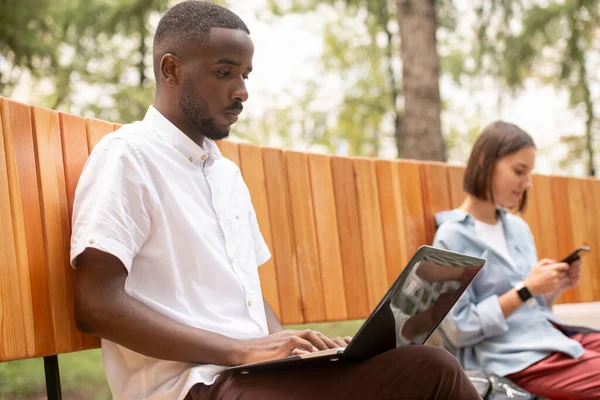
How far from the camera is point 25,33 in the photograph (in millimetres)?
6938

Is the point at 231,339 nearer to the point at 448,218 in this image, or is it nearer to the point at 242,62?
the point at 242,62

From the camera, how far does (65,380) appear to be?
299 inches

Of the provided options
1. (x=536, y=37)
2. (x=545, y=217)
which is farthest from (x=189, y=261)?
(x=536, y=37)

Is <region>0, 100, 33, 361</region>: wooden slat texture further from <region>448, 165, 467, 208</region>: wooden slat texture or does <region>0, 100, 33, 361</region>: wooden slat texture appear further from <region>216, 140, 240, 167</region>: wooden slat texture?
<region>448, 165, 467, 208</region>: wooden slat texture

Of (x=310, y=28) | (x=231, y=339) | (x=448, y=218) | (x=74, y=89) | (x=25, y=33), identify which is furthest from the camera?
(x=310, y=28)

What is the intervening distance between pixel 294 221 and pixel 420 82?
3.27m

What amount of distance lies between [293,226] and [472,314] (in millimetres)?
901

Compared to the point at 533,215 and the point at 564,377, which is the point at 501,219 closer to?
the point at 533,215

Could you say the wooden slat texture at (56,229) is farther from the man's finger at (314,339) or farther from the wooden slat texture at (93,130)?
the man's finger at (314,339)

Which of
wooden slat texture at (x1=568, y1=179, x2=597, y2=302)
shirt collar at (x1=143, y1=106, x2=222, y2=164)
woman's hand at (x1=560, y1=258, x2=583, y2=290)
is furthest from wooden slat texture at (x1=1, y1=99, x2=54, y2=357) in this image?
wooden slat texture at (x1=568, y1=179, x2=597, y2=302)

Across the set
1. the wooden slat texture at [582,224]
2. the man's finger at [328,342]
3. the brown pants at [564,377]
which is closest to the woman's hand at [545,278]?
the brown pants at [564,377]

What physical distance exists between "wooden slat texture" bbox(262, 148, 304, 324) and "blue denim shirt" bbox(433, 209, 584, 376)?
2.32 ft

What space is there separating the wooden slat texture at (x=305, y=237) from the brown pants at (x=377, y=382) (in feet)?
4.57

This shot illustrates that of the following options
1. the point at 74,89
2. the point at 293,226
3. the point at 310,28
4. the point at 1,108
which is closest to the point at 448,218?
the point at 293,226
